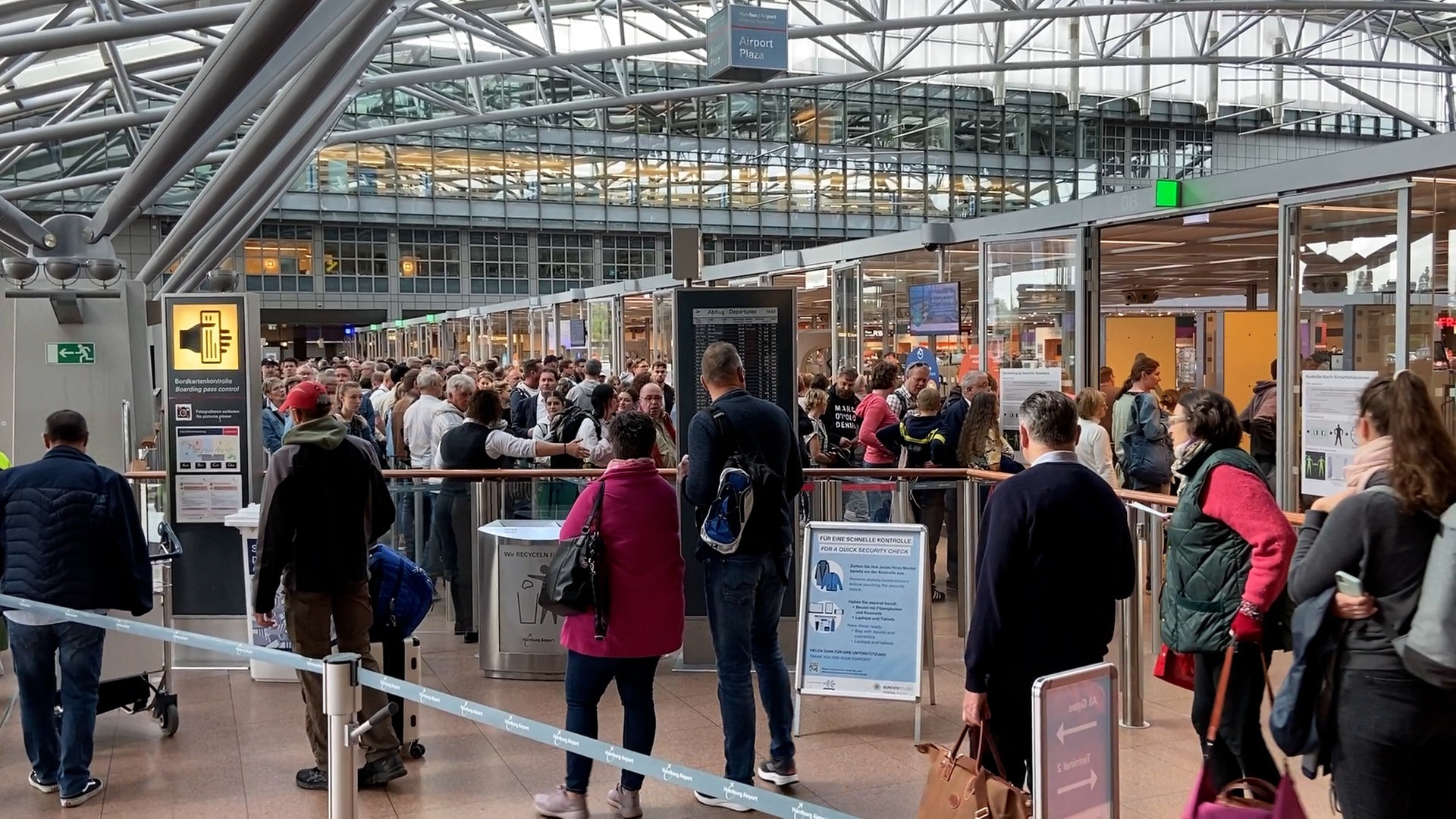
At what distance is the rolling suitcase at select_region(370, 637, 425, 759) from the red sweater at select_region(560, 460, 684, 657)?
1.44 metres

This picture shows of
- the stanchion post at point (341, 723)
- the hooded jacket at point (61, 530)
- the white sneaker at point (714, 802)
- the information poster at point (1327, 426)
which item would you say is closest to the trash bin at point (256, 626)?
the hooded jacket at point (61, 530)

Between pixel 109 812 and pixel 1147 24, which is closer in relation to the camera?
pixel 109 812

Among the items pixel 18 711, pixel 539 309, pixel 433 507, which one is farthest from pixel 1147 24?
pixel 18 711

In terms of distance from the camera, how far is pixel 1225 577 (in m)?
4.32

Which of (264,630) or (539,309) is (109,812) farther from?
(539,309)

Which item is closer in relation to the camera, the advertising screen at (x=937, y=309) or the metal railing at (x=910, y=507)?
the metal railing at (x=910, y=507)

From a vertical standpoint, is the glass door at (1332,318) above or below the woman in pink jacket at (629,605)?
above

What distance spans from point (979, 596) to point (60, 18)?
14948mm

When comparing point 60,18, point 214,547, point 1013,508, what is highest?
point 60,18

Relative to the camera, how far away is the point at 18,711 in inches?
278

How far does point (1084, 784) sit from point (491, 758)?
3.41 meters

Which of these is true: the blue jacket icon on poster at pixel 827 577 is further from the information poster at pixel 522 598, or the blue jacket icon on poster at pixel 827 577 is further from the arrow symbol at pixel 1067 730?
the arrow symbol at pixel 1067 730

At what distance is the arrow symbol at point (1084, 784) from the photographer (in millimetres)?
3264

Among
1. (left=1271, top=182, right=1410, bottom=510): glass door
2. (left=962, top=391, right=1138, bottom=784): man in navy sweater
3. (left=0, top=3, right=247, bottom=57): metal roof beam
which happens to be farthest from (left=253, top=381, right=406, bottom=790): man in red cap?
(left=0, top=3, right=247, bottom=57): metal roof beam
